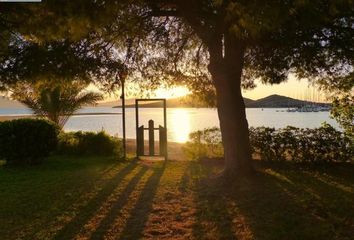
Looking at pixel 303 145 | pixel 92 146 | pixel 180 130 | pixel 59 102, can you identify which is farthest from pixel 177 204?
pixel 180 130

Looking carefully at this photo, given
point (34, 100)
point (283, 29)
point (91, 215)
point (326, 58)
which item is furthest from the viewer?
point (34, 100)

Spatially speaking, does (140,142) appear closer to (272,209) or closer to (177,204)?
(177,204)

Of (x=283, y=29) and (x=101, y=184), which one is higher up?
(x=283, y=29)

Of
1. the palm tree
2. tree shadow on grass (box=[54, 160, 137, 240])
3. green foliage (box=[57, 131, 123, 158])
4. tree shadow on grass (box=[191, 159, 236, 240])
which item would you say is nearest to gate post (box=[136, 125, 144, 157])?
green foliage (box=[57, 131, 123, 158])

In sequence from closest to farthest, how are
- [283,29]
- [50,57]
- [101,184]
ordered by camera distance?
[283,29] < [50,57] < [101,184]

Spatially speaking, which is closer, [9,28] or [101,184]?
[9,28]

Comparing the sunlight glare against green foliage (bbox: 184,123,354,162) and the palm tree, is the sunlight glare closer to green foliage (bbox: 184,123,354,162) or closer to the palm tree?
the palm tree

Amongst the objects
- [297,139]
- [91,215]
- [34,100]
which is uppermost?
[34,100]

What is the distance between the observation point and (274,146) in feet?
43.1

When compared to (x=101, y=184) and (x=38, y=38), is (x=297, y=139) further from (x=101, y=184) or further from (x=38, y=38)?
(x=38, y=38)

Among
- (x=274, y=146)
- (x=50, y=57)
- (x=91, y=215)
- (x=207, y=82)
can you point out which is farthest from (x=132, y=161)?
(x=91, y=215)

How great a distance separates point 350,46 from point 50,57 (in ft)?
22.3

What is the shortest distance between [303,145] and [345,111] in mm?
1938

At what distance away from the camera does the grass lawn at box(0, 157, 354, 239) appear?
6367mm
